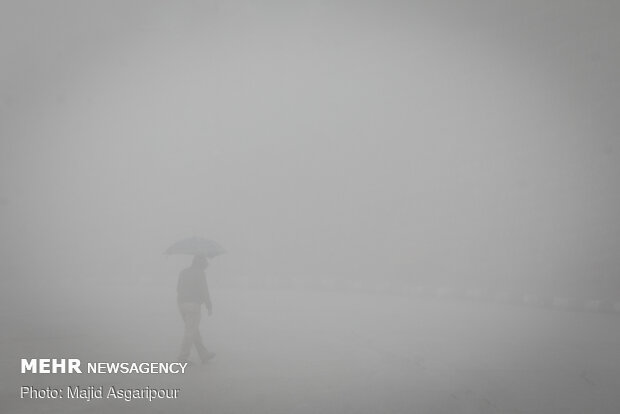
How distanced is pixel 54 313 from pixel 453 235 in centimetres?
3954

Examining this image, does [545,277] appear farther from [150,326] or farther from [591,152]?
[150,326]

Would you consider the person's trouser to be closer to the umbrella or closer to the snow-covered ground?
the snow-covered ground

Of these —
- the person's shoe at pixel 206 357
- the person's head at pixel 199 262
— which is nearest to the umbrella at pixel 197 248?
the person's head at pixel 199 262

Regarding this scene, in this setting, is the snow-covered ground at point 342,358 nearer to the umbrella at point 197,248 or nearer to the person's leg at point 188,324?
the person's leg at point 188,324

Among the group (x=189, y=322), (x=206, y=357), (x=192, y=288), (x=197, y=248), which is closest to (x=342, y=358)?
(x=206, y=357)

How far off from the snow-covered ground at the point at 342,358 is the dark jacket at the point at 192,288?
1122 millimetres

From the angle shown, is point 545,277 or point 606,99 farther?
point 606,99

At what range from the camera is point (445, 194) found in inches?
2586

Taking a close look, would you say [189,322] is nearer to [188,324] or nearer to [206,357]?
[188,324]

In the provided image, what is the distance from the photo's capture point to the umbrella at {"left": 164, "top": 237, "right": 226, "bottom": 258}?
35.7ft

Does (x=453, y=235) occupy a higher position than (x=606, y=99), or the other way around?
(x=606, y=99)

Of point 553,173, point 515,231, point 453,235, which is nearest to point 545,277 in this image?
point 515,231

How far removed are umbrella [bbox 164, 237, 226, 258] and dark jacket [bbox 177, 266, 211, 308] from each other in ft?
1.85

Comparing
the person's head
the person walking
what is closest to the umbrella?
the person's head
